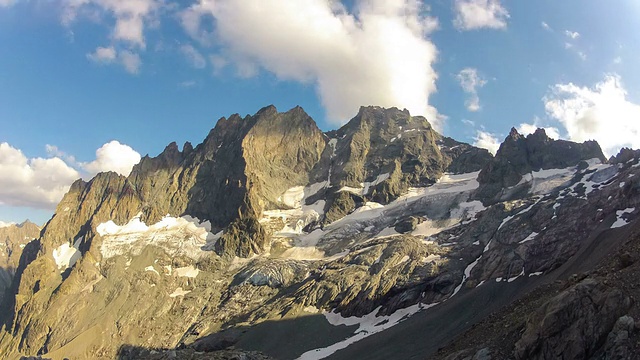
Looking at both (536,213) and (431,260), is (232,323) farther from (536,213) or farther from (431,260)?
(536,213)

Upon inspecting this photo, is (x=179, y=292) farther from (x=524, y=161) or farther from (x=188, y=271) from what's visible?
(x=524, y=161)

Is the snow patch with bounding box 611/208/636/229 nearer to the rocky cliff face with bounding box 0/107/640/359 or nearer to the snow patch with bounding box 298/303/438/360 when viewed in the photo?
the rocky cliff face with bounding box 0/107/640/359

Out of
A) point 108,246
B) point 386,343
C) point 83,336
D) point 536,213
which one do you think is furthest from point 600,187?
point 108,246

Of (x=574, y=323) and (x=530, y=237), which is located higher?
(x=530, y=237)

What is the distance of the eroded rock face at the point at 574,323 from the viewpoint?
26.4 meters

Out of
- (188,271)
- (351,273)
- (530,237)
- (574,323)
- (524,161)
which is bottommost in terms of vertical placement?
(574,323)

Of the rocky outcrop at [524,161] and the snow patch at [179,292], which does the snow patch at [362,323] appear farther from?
the rocky outcrop at [524,161]

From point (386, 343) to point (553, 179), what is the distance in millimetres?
113684

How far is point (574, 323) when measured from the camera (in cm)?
2766

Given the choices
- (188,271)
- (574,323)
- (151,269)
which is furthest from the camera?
(151,269)

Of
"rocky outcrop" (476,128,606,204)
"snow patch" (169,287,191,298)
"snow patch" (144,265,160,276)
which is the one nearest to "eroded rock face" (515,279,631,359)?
"rocky outcrop" (476,128,606,204)

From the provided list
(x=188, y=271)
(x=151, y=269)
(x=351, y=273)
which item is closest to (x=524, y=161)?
(x=351, y=273)

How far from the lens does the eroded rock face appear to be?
2642 centimetres

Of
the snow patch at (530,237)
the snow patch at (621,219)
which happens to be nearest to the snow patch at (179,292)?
Answer: the snow patch at (530,237)
